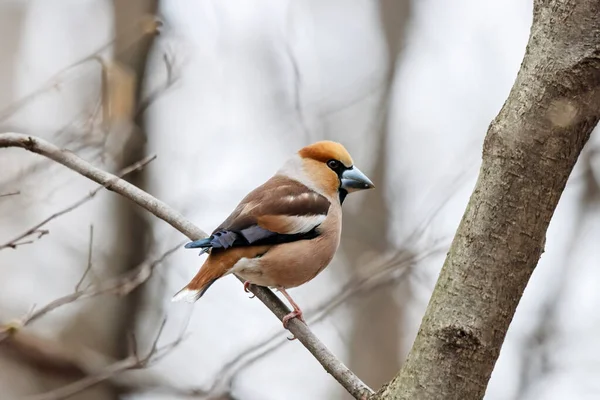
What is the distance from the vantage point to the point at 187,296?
316 cm

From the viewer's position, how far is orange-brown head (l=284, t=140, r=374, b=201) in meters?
4.22

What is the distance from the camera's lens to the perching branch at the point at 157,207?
2221 mm

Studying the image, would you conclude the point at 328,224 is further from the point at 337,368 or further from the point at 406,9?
the point at 406,9

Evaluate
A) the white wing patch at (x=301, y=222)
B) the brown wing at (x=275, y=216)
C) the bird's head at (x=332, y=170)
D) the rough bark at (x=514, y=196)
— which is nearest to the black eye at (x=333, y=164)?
the bird's head at (x=332, y=170)

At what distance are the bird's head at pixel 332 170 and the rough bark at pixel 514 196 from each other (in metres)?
2.57

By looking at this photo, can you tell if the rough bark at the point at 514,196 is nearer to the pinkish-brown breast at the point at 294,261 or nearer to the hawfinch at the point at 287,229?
the hawfinch at the point at 287,229

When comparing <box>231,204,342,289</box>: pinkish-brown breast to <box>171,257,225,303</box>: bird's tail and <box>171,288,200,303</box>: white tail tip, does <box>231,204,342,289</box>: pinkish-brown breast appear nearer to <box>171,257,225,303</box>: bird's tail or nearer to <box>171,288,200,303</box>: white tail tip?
<box>171,257,225,303</box>: bird's tail

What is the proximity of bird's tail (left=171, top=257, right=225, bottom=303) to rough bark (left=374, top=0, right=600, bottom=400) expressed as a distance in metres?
1.66

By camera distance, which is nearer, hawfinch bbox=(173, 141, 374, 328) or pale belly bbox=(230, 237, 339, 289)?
hawfinch bbox=(173, 141, 374, 328)

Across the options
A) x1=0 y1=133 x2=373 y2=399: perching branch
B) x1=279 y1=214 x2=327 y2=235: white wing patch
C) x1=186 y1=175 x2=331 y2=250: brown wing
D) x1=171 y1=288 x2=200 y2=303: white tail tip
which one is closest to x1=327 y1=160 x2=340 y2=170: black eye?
x1=186 y1=175 x2=331 y2=250: brown wing

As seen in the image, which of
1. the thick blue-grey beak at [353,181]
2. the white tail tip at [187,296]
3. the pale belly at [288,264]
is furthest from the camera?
the thick blue-grey beak at [353,181]

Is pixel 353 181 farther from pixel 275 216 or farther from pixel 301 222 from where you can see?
pixel 275 216

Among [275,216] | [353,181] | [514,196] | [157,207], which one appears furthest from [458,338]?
[353,181]

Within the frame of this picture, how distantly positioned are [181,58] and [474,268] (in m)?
3.46
